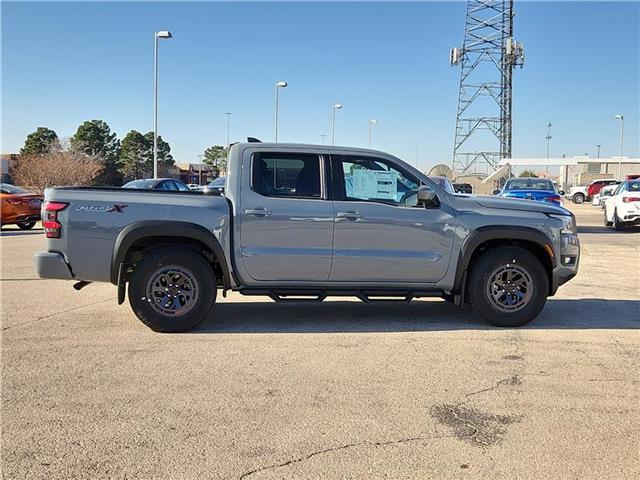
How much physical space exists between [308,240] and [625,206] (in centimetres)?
1528

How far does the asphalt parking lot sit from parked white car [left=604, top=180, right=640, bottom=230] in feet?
40.1

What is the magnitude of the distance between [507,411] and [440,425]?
58 centimetres

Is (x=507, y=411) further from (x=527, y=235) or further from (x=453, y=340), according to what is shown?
(x=527, y=235)

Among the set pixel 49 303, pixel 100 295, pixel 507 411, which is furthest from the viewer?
pixel 100 295

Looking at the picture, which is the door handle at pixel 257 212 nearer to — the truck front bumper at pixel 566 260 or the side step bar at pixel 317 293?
the side step bar at pixel 317 293

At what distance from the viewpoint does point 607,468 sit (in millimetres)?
3271

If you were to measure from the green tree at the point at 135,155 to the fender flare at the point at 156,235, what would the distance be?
59.1 m

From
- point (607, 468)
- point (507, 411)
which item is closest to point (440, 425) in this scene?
point (507, 411)

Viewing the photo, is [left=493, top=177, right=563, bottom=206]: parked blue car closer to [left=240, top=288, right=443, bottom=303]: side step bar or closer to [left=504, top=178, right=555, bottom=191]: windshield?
[left=504, top=178, right=555, bottom=191]: windshield

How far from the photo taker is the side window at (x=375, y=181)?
19.9 ft

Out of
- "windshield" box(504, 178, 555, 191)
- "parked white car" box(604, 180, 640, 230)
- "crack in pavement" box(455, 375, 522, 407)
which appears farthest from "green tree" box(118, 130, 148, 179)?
"crack in pavement" box(455, 375, 522, 407)

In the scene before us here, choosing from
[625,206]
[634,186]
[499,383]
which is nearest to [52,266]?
[499,383]

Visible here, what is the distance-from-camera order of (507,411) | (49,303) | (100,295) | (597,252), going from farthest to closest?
(597,252)
(100,295)
(49,303)
(507,411)

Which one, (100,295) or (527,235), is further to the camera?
(100,295)
